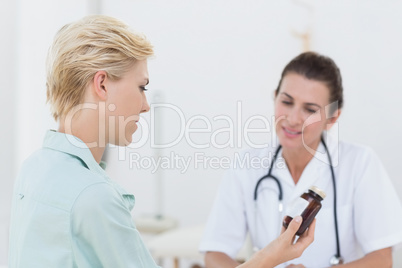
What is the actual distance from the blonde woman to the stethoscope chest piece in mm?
679

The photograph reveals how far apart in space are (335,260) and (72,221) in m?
0.86

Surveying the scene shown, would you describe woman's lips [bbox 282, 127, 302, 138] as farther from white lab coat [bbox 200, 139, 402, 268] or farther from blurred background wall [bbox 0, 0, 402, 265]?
blurred background wall [bbox 0, 0, 402, 265]

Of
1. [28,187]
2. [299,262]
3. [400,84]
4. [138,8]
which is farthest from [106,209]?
[138,8]

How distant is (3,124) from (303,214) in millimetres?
2113

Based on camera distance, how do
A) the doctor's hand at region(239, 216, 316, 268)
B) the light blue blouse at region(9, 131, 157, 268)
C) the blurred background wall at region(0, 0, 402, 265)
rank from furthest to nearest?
the blurred background wall at region(0, 0, 402, 265), the doctor's hand at region(239, 216, 316, 268), the light blue blouse at region(9, 131, 157, 268)

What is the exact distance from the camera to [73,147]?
0.87 metres

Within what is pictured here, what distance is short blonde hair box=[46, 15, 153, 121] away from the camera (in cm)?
87

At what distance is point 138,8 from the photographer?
2723 millimetres

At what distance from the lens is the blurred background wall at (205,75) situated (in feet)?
6.21

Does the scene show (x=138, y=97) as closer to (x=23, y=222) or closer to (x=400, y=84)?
(x=23, y=222)

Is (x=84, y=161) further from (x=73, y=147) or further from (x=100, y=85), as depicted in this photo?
(x=100, y=85)
